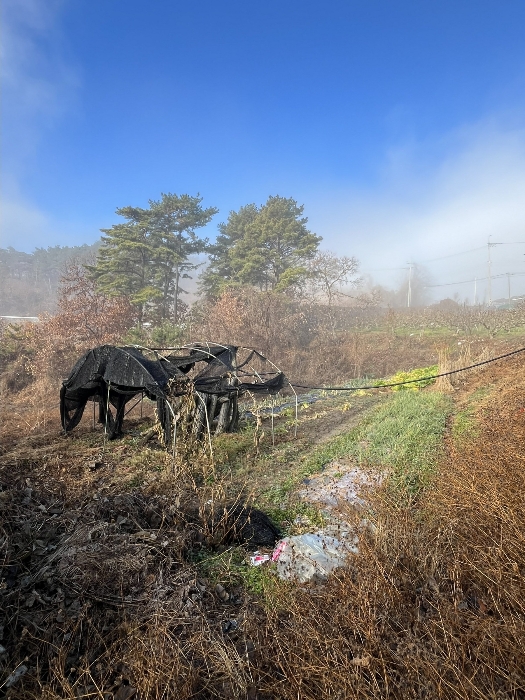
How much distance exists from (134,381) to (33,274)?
207 feet

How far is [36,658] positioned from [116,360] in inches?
208

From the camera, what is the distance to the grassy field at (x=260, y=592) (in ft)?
6.59

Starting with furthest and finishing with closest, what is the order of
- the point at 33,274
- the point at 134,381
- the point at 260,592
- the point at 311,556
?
1. the point at 33,274
2. the point at 134,381
3. the point at 311,556
4. the point at 260,592

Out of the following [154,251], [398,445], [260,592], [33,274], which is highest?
[33,274]

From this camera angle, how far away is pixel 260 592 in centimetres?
336

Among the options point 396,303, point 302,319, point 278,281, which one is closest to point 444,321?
point 302,319

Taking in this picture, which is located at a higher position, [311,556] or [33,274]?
[33,274]

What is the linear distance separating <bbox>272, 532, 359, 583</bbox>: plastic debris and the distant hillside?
5483 centimetres

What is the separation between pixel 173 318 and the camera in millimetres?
23625

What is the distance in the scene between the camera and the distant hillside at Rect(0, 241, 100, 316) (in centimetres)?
5091

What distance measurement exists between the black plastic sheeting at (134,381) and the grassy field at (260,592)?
1.64 meters

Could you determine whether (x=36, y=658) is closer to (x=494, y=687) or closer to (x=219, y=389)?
(x=494, y=687)

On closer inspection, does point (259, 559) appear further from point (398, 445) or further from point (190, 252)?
point (190, 252)

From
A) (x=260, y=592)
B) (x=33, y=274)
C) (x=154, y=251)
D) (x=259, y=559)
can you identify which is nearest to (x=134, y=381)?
(x=259, y=559)
